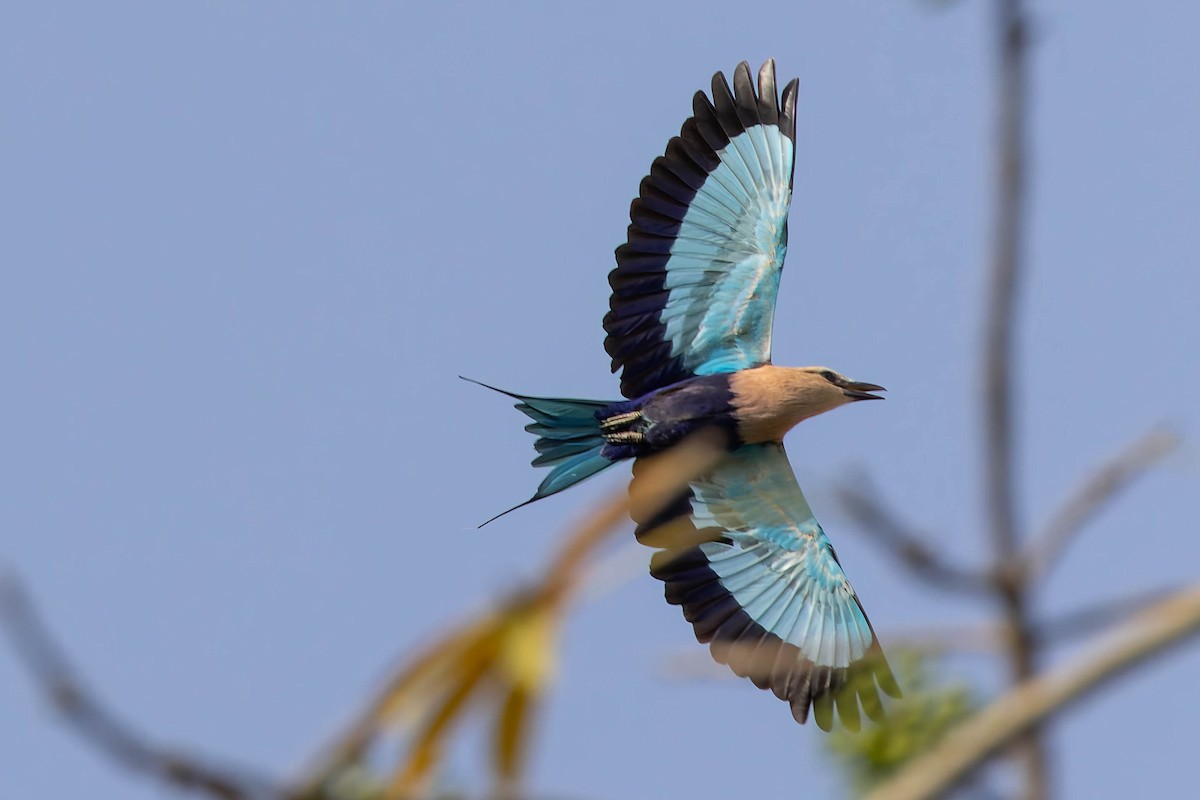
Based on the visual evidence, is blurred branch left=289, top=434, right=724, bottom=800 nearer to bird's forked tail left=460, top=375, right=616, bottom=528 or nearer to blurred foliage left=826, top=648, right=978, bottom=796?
blurred foliage left=826, top=648, right=978, bottom=796

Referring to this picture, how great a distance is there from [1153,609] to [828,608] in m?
5.98

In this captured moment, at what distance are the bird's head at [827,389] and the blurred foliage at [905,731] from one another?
3348 mm

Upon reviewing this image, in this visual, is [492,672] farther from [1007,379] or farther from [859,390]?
[859,390]

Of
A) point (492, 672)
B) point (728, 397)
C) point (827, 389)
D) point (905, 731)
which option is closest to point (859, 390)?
point (827, 389)

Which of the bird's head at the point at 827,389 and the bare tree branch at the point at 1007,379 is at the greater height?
the bare tree branch at the point at 1007,379

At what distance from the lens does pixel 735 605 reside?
7062 millimetres

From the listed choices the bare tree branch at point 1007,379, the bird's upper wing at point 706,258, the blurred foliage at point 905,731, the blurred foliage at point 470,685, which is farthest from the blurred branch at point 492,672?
the bird's upper wing at point 706,258

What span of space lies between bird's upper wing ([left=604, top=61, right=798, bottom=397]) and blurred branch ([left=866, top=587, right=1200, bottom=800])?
610 cm

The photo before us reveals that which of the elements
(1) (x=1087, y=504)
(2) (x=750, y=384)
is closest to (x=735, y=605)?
(2) (x=750, y=384)

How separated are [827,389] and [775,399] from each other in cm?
28

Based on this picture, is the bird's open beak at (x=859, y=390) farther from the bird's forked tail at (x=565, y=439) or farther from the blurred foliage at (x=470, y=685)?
the blurred foliage at (x=470, y=685)

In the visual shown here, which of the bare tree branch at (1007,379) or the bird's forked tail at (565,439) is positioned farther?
the bird's forked tail at (565,439)

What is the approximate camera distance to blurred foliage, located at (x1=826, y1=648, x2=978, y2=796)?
3.43 meters

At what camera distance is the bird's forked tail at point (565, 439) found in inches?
280
